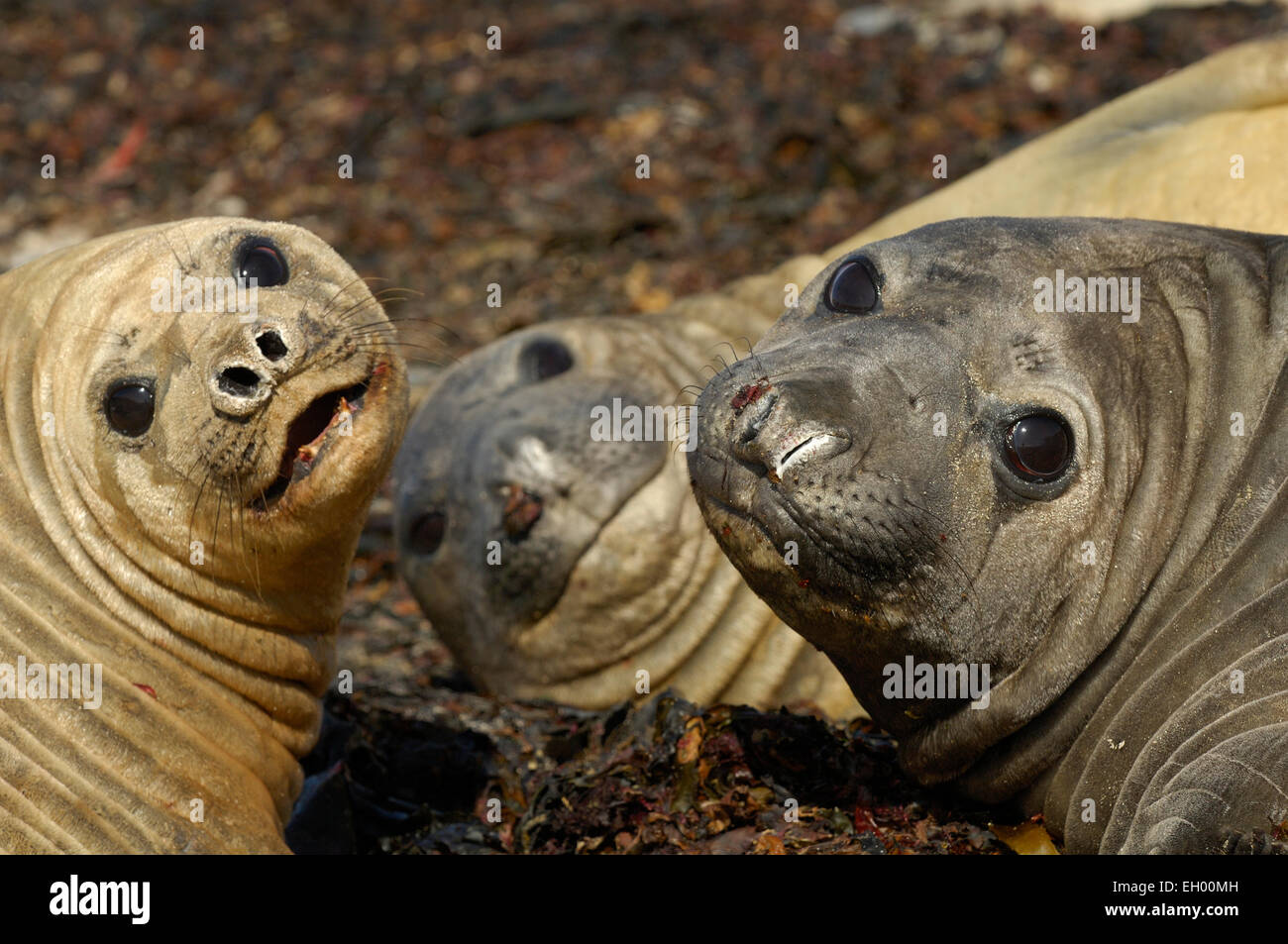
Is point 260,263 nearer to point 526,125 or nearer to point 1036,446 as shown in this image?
point 1036,446

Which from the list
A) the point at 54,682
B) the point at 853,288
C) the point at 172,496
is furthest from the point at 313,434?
the point at 853,288

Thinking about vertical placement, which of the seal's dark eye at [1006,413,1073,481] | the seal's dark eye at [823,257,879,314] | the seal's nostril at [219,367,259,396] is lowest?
the seal's dark eye at [1006,413,1073,481]

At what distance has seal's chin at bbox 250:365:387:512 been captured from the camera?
14.1 feet

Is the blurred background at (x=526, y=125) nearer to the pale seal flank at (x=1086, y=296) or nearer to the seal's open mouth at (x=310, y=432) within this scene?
the seal's open mouth at (x=310, y=432)

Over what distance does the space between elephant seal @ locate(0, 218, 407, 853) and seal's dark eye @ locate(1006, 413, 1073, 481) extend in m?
1.62

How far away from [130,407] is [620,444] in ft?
6.96

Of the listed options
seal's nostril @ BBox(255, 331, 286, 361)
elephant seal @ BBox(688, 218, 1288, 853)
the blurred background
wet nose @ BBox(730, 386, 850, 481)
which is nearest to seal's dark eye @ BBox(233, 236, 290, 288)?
seal's nostril @ BBox(255, 331, 286, 361)

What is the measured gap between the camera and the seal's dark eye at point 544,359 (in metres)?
6.50

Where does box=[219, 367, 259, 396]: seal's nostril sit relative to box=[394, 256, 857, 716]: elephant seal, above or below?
above

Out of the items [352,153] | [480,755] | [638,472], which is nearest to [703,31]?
[352,153]

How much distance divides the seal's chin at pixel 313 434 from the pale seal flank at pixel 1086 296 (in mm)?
1740

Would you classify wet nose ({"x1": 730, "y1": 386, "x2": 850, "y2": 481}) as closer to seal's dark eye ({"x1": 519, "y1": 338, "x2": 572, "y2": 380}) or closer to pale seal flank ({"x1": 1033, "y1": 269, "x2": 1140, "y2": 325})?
pale seal flank ({"x1": 1033, "y1": 269, "x2": 1140, "y2": 325})

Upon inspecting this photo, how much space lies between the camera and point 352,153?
1153 centimetres

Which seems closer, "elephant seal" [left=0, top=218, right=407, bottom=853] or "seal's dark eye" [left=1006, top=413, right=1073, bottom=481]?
"seal's dark eye" [left=1006, top=413, right=1073, bottom=481]
